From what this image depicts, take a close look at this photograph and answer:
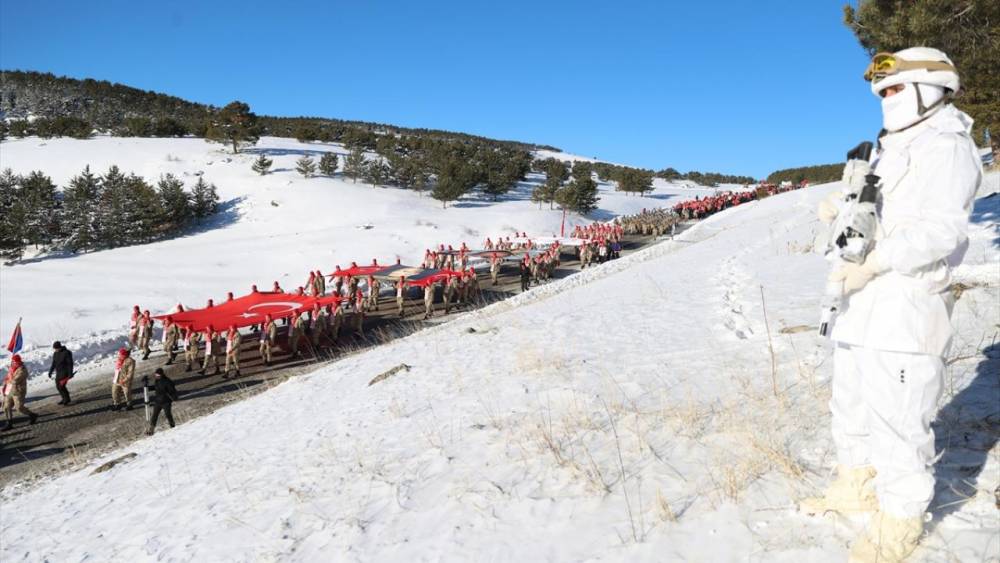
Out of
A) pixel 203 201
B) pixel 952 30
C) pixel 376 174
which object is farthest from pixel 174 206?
pixel 952 30

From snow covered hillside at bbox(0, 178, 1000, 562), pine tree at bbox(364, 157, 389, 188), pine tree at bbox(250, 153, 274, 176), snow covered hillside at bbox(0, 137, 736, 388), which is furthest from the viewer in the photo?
pine tree at bbox(364, 157, 389, 188)

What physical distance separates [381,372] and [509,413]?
172 inches

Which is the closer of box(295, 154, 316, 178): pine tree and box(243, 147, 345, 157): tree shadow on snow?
box(295, 154, 316, 178): pine tree

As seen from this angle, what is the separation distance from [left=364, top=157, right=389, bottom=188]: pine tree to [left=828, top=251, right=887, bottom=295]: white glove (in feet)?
191

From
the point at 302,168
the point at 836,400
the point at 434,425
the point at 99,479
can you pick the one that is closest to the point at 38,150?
the point at 302,168

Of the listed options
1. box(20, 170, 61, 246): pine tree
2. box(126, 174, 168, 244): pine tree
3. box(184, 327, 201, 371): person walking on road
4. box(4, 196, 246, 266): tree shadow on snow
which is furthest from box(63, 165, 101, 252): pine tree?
box(184, 327, 201, 371): person walking on road

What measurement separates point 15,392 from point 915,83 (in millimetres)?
15994

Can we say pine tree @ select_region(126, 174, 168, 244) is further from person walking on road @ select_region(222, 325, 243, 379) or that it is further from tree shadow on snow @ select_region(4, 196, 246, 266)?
person walking on road @ select_region(222, 325, 243, 379)

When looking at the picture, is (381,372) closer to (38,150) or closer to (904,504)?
(904,504)

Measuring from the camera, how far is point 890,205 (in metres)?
2.61

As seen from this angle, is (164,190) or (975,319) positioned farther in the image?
(164,190)

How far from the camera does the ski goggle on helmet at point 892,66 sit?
2.57 meters

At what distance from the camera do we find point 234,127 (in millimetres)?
61781

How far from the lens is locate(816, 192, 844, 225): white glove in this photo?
9.24 feet
